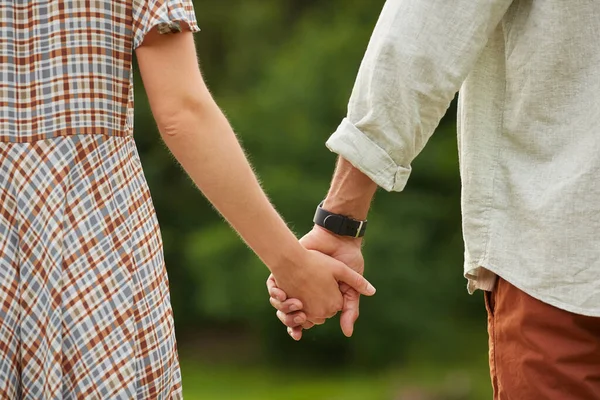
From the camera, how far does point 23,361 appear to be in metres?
1.66

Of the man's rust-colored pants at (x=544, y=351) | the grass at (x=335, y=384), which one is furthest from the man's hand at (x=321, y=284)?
the grass at (x=335, y=384)

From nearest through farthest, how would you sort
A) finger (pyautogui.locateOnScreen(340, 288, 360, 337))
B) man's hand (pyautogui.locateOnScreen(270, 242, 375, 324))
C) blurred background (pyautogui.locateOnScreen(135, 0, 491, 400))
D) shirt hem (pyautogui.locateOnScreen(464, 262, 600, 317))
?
shirt hem (pyautogui.locateOnScreen(464, 262, 600, 317)) → man's hand (pyautogui.locateOnScreen(270, 242, 375, 324)) → finger (pyautogui.locateOnScreen(340, 288, 360, 337)) → blurred background (pyautogui.locateOnScreen(135, 0, 491, 400))

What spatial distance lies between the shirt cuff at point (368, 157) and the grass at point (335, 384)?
15.5ft

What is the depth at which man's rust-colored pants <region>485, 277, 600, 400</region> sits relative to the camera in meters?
1.80

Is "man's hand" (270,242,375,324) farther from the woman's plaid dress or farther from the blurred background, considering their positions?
the blurred background

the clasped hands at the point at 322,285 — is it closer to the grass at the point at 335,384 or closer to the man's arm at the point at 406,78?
the man's arm at the point at 406,78

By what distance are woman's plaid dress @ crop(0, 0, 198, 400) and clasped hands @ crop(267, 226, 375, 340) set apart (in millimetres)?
497

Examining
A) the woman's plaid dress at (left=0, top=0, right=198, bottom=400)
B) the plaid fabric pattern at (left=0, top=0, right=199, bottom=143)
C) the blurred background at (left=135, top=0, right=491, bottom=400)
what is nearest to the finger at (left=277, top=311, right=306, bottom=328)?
the woman's plaid dress at (left=0, top=0, right=198, bottom=400)

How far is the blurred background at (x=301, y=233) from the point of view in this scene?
7043 mm

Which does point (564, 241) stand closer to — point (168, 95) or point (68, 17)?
point (168, 95)

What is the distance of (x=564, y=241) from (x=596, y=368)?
0.22m

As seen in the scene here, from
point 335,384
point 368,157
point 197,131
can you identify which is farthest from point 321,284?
point 335,384

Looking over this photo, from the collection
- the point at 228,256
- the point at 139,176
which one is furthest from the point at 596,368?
the point at 228,256

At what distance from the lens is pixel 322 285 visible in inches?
85.7
